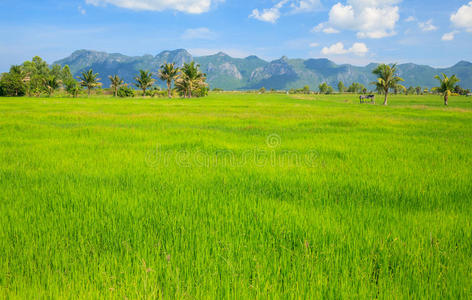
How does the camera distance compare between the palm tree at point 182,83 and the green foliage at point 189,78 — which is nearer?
the green foliage at point 189,78

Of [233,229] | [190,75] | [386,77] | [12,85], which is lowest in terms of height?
[233,229]

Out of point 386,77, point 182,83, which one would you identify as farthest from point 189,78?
point 386,77

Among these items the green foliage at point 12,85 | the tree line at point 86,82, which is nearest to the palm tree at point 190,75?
the tree line at point 86,82

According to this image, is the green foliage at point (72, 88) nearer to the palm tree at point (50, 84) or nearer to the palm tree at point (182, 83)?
the palm tree at point (50, 84)

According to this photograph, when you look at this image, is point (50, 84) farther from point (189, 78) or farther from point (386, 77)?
point (386, 77)

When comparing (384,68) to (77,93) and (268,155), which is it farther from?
(77,93)

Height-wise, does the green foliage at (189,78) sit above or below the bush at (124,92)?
above

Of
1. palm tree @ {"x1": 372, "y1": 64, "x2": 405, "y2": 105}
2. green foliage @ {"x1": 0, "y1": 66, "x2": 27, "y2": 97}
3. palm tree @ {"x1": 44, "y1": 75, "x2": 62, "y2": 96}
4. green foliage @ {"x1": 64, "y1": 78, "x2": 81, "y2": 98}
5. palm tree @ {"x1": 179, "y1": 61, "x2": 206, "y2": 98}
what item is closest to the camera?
palm tree @ {"x1": 372, "y1": 64, "x2": 405, "y2": 105}

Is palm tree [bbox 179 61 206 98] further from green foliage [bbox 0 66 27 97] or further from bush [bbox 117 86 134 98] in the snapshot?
green foliage [bbox 0 66 27 97]

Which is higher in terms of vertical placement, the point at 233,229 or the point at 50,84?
the point at 50,84

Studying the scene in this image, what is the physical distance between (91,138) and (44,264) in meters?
9.01

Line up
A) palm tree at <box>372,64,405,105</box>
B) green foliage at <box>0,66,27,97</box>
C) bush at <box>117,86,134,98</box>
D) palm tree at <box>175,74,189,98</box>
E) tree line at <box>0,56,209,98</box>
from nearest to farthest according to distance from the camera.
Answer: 1. palm tree at <box>372,64,405,105</box>
2. green foliage at <box>0,66,27,97</box>
3. tree line at <box>0,56,209,98</box>
4. palm tree at <box>175,74,189,98</box>
5. bush at <box>117,86,134,98</box>

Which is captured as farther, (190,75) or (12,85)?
(190,75)

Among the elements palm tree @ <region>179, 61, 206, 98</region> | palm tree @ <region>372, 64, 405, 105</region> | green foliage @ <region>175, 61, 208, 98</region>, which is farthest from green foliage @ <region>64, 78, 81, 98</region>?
palm tree @ <region>372, 64, 405, 105</region>
